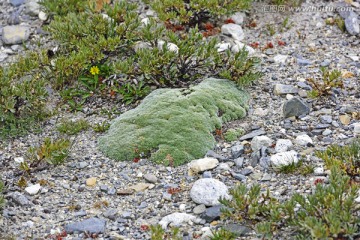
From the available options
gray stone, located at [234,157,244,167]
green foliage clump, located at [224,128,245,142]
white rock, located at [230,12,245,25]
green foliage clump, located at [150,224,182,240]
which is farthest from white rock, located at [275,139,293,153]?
white rock, located at [230,12,245,25]

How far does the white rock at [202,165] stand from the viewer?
7359mm

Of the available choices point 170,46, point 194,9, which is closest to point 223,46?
point 194,9

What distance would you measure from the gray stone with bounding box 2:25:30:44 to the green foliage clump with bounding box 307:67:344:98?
17.0ft

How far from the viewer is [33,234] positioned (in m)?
6.41

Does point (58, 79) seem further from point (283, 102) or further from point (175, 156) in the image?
point (283, 102)

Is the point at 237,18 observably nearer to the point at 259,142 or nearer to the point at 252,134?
the point at 252,134

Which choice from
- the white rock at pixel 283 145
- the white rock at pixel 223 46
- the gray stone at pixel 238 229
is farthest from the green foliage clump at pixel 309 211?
the white rock at pixel 223 46

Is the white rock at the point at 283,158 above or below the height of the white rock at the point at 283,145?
above

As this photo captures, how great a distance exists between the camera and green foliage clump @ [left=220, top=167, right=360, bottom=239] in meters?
5.54

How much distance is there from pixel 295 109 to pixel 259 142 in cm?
100

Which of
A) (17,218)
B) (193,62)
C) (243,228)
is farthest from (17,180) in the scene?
(193,62)

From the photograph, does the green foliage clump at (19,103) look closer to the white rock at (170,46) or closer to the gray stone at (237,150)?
the white rock at (170,46)

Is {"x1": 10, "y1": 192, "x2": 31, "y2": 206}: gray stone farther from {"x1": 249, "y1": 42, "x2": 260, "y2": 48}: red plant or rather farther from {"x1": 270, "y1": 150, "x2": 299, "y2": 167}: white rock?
{"x1": 249, "y1": 42, "x2": 260, "y2": 48}: red plant

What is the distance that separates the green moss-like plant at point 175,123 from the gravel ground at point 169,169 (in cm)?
18
